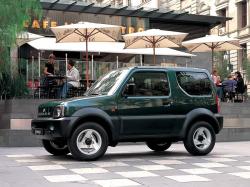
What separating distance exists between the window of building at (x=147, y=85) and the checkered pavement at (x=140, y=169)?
136cm

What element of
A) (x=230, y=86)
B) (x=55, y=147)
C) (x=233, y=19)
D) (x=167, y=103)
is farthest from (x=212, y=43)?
(x=233, y=19)

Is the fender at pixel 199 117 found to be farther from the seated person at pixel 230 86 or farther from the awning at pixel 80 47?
the awning at pixel 80 47

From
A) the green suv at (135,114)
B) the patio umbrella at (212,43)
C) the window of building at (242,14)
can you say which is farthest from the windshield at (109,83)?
the window of building at (242,14)

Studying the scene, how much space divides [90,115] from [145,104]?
129 cm

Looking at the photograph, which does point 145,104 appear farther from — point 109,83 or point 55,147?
point 55,147

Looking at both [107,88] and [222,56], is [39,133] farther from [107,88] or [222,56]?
[222,56]

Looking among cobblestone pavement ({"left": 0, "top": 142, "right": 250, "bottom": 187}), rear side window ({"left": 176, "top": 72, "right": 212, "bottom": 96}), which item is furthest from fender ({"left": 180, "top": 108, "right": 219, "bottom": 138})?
cobblestone pavement ({"left": 0, "top": 142, "right": 250, "bottom": 187})

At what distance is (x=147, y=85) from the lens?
1171 cm

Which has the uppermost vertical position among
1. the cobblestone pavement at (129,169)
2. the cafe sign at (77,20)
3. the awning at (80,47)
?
the cafe sign at (77,20)

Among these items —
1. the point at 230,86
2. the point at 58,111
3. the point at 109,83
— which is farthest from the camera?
the point at 230,86

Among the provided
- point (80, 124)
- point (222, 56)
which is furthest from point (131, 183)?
point (222, 56)

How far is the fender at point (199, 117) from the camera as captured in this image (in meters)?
11.8

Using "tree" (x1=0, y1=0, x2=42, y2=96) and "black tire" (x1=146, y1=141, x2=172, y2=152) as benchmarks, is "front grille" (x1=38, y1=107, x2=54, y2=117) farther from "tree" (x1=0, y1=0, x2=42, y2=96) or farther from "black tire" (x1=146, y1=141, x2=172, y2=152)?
"tree" (x1=0, y1=0, x2=42, y2=96)

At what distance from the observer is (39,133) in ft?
37.0
